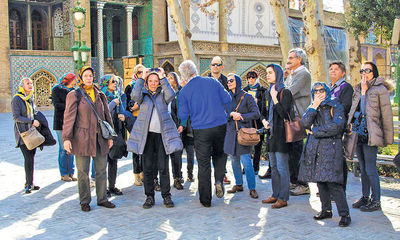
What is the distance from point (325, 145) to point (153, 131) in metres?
2.13

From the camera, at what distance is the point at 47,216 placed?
559cm

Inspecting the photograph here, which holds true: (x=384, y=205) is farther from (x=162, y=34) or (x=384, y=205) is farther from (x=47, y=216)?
(x=162, y=34)

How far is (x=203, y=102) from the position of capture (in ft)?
19.2

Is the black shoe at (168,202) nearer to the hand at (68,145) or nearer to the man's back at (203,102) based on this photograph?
the man's back at (203,102)

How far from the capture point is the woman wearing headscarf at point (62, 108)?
23.4 ft

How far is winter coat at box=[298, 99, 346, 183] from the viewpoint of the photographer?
4993 mm

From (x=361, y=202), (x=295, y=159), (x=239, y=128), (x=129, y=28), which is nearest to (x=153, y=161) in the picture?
(x=239, y=128)

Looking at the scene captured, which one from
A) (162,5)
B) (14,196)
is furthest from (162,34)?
(14,196)

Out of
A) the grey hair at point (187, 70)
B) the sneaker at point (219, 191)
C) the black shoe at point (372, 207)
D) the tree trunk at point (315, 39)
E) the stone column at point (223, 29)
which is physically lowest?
the black shoe at point (372, 207)

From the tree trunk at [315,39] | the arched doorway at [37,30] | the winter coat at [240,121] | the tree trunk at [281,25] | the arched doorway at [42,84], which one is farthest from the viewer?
the arched doorway at [37,30]

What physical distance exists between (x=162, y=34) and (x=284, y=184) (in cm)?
2247

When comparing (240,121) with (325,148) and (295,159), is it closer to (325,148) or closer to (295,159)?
(295,159)

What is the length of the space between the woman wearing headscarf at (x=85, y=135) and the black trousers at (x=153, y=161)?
49cm

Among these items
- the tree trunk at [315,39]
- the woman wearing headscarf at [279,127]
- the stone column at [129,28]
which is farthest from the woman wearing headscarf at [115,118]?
the stone column at [129,28]
